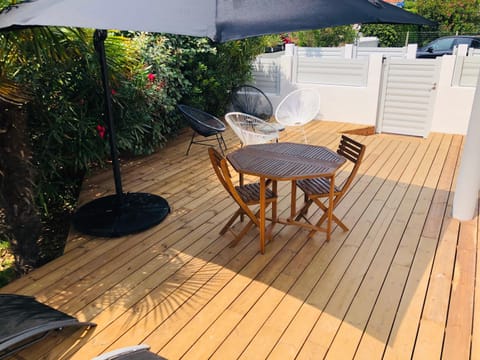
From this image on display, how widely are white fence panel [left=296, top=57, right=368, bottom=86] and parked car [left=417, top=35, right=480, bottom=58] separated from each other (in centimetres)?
466

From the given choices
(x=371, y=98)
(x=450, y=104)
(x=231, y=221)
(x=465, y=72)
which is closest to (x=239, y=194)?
(x=231, y=221)

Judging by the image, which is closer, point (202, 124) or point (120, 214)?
point (120, 214)

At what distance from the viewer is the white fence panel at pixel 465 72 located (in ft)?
20.0

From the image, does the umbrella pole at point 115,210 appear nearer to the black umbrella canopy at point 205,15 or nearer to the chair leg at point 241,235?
the chair leg at point 241,235

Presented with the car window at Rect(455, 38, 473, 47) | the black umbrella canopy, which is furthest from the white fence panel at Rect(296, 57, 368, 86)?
the car window at Rect(455, 38, 473, 47)

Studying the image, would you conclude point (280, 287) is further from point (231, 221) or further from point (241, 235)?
point (231, 221)

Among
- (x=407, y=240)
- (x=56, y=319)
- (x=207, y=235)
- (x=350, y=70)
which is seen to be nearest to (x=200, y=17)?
(x=56, y=319)

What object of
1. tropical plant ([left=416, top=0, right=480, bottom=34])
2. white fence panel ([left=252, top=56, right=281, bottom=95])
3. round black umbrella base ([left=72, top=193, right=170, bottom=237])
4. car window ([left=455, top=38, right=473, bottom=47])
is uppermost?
tropical plant ([left=416, top=0, right=480, bottom=34])

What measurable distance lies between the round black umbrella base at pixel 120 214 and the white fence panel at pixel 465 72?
5146mm

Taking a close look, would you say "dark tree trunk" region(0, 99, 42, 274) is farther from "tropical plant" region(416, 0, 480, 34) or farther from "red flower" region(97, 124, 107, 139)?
"tropical plant" region(416, 0, 480, 34)

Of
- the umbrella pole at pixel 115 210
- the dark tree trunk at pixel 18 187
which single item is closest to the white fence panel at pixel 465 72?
the umbrella pole at pixel 115 210

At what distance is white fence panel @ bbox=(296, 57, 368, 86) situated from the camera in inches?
272

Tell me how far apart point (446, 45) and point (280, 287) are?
11.0 metres

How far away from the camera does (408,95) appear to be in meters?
6.42
